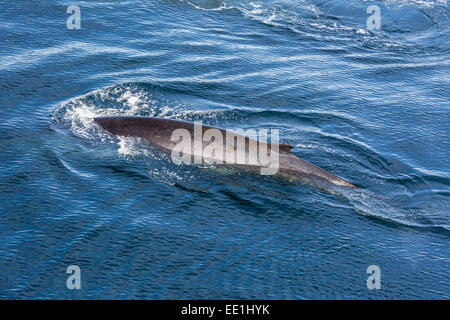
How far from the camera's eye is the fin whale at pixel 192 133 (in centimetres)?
1939

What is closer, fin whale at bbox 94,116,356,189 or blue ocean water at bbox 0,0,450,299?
blue ocean water at bbox 0,0,450,299

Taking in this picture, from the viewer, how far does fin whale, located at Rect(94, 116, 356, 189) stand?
19.4 metres

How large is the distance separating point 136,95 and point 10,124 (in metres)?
5.05

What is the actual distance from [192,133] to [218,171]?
1.53 meters

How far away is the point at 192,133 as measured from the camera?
20172 millimetres

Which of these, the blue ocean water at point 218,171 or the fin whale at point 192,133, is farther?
the fin whale at point 192,133

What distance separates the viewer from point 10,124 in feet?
73.6

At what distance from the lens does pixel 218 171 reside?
19.6 metres

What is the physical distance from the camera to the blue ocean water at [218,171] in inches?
632

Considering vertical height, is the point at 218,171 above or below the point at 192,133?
below

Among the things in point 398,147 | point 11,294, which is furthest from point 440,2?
point 11,294

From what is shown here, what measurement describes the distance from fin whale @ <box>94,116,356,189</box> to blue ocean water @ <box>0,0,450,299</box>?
0.43m

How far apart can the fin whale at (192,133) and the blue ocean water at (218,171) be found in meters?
0.43

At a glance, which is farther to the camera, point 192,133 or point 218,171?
point 192,133
